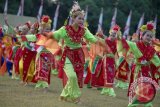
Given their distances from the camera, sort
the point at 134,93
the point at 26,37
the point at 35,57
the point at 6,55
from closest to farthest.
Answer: the point at 134,93 → the point at 26,37 → the point at 35,57 → the point at 6,55

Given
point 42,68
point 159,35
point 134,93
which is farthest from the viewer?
point 159,35

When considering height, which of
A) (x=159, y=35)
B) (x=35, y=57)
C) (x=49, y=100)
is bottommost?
(x=49, y=100)

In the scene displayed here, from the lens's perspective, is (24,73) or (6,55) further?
(6,55)

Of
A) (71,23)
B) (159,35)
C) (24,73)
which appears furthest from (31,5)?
(71,23)

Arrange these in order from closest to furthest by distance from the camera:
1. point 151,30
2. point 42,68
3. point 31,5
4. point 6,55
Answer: point 151,30 < point 42,68 < point 6,55 < point 31,5

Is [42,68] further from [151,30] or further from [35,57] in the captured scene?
[151,30]

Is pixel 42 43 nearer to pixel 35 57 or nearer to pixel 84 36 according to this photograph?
pixel 84 36

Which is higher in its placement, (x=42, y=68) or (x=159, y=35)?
(x=159, y=35)

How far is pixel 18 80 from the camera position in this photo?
1532 cm

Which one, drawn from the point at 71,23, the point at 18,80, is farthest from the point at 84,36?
the point at 18,80

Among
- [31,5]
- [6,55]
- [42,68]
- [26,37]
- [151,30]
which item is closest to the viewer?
[151,30]

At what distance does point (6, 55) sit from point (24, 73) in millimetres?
3981

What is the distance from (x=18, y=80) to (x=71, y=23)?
528 cm

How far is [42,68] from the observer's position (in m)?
12.1
